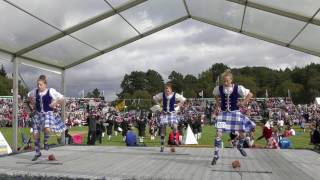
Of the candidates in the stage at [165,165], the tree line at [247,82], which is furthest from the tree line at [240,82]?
the stage at [165,165]

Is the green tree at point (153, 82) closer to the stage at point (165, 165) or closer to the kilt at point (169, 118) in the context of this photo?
the kilt at point (169, 118)

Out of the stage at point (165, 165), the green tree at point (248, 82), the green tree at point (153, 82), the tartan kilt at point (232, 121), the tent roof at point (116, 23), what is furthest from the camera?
the green tree at point (153, 82)

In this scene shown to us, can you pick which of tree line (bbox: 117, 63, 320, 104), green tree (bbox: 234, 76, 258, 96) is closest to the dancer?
tree line (bbox: 117, 63, 320, 104)

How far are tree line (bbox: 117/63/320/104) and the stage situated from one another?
107212 mm

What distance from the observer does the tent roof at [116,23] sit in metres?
11.5

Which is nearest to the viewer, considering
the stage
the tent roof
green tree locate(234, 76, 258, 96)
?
the stage

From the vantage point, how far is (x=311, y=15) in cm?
1119

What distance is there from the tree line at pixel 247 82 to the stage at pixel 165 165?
10721cm

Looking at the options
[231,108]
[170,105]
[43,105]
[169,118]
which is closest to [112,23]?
[170,105]

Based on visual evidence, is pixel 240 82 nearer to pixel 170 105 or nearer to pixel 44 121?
pixel 170 105

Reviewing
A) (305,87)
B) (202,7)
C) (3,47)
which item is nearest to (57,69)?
(3,47)

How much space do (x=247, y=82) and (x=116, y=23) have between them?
415ft

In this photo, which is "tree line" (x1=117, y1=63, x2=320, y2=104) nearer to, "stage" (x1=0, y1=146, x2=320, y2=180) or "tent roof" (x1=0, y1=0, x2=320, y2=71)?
"tent roof" (x1=0, y1=0, x2=320, y2=71)

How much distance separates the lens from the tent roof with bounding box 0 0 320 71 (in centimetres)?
1149
